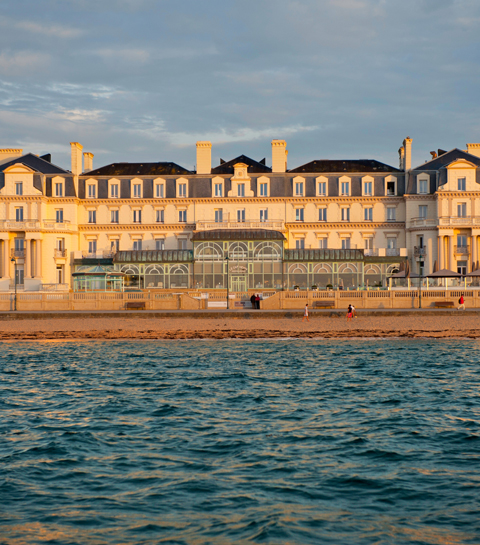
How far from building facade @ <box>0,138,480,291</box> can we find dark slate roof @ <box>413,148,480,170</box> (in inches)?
4.4

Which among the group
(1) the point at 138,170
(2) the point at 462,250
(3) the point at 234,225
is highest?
(1) the point at 138,170

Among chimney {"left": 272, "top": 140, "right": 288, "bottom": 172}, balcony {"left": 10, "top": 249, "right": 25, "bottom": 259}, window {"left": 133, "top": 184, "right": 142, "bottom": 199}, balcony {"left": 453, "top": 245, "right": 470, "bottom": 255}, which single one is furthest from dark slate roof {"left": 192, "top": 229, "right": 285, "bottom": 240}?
balcony {"left": 10, "top": 249, "right": 25, "bottom": 259}

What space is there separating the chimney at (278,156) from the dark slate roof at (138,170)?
10.1 meters

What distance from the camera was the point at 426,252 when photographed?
218 feet

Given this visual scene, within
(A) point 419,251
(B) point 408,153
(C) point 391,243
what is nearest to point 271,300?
(A) point 419,251

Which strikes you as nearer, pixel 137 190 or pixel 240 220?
pixel 240 220

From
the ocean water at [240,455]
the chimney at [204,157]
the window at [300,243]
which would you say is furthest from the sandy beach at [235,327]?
the chimney at [204,157]

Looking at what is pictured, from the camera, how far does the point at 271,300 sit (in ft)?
154

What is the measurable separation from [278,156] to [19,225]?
30.1m

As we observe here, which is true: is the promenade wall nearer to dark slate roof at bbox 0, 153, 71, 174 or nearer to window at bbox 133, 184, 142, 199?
window at bbox 133, 184, 142, 199

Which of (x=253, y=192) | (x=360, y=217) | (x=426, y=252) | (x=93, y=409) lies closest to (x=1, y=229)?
(x=253, y=192)

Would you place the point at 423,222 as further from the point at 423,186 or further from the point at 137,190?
the point at 137,190

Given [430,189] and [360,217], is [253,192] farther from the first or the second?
[430,189]

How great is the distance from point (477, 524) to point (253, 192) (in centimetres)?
6240
